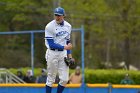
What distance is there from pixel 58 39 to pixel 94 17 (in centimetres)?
3352

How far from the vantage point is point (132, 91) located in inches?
642

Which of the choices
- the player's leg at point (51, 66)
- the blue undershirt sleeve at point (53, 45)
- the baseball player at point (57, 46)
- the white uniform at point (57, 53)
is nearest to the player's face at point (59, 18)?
the baseball player at point (57, 46)

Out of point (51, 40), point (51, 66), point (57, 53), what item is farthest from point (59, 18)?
point (51, 66)

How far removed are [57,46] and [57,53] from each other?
Result: 0.20m

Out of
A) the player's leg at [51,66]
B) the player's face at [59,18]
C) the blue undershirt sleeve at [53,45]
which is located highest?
the player's face at [59,18]

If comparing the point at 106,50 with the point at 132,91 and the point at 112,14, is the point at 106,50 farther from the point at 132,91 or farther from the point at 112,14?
the point at 132,91

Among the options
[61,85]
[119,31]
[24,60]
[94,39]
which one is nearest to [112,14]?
[119,31]

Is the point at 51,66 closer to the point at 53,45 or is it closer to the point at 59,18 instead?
the point at 53,45

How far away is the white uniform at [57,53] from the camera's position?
12.2m

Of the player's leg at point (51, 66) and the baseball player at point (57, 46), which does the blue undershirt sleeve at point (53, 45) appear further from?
the player's leg at point (51, 66)

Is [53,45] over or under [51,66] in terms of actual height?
over

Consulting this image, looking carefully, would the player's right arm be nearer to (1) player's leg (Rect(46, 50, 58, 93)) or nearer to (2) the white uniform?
(2) the white uniform

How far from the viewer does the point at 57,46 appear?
12211mm

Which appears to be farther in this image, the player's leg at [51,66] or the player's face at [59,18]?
the player's leg at [51,66]
